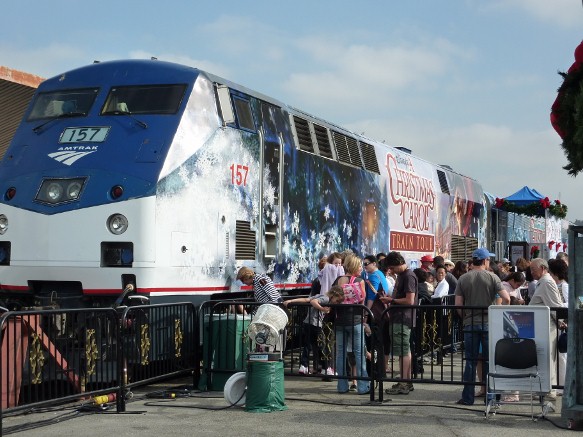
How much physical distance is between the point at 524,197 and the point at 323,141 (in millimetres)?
17090

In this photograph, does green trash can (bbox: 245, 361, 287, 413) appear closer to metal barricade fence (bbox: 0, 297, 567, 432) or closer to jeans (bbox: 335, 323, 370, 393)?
metal barricade fence (bbox: 0, 297, 567, 432)

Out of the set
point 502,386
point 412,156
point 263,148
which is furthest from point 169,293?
point 412,156

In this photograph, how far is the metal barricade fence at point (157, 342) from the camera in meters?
10.3

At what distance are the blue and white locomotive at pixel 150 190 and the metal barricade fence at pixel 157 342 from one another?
401 millimetres

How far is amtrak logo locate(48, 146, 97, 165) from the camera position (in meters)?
12.1

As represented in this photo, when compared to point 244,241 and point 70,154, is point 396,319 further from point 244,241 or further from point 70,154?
point 70,154

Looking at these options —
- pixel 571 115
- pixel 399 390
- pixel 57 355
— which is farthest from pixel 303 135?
pixel 571 115

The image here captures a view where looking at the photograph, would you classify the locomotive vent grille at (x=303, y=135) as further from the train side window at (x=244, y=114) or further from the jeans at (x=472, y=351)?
the jeans at (x=472, y=351)

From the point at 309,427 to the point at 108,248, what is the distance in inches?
158

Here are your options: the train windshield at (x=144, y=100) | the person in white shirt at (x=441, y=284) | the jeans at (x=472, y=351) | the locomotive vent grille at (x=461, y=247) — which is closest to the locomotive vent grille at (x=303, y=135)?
the train windshield at (x=144, y=100)

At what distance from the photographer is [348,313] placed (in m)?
11.4

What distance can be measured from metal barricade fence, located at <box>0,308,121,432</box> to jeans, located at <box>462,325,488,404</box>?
4.04m

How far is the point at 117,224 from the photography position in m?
11.5

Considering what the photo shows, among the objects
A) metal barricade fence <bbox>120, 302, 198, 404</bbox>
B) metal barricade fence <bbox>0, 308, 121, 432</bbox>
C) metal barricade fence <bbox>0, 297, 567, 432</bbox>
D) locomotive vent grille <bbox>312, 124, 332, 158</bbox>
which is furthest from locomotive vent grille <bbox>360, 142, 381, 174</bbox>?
metal barricade fence <bbox>0, 308, 121, 432</bbox>
